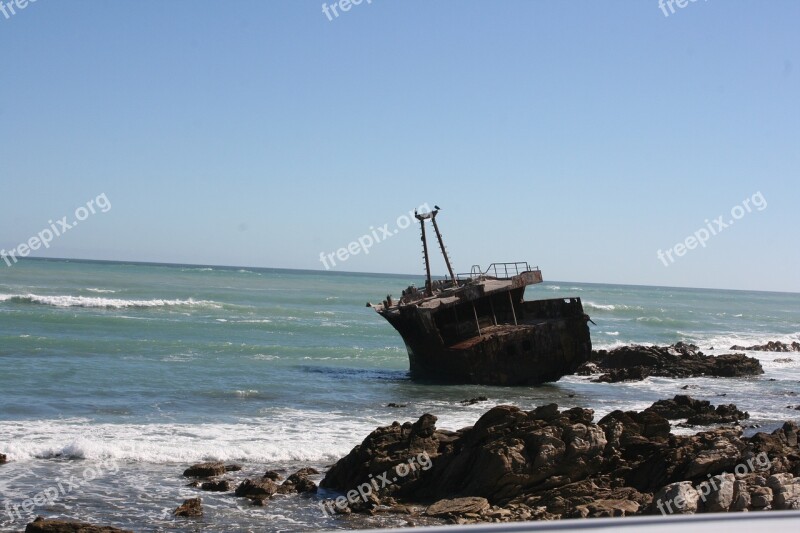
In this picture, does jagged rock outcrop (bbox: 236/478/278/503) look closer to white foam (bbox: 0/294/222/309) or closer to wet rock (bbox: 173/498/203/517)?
wet rock (bbox: 173/498/203/517)

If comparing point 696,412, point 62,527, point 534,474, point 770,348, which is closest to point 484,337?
point 696,412

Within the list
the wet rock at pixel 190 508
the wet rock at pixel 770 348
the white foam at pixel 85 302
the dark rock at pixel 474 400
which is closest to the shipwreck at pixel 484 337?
the dark rock at pixel 474 400

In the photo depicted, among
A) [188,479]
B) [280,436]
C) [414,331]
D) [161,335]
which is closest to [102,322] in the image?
[161,335]

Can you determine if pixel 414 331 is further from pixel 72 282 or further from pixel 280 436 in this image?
pixel 72 282

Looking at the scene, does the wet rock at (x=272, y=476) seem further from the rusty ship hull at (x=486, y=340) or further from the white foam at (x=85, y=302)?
the white foam at (x=85, y=302)

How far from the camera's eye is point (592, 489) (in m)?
11.4

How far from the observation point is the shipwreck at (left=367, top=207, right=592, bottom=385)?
25062 mm

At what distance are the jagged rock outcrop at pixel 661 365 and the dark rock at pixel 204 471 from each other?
19.3 meters

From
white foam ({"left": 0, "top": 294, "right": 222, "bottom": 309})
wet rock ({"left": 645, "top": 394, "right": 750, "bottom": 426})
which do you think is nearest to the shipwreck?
wet rock ({"left": 645, "top": 394, "right": 750, "bottom": 426})

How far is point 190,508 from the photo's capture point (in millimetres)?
10953

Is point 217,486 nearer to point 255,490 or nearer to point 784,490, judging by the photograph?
point 255,490

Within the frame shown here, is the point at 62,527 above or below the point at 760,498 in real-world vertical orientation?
above

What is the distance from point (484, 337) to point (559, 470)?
13.5 meters

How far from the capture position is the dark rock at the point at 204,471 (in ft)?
43.2
